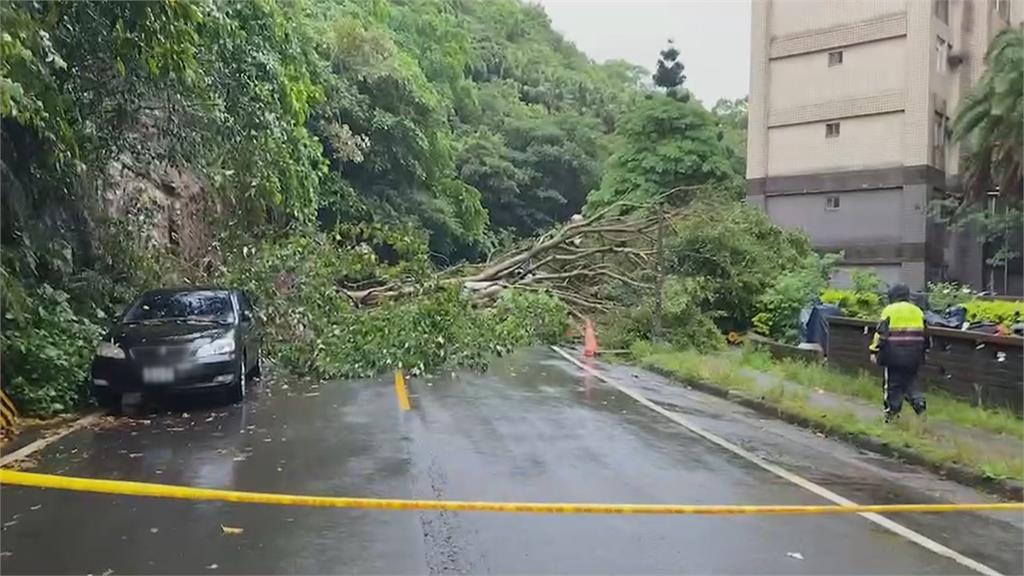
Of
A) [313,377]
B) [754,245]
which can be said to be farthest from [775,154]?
[313,377]

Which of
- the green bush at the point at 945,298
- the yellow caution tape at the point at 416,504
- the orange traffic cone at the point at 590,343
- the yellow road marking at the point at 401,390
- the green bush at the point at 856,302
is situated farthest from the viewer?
the orange traffic cone at the point at 590,343

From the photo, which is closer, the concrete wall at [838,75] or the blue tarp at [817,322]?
the blue tarp at [817,322]

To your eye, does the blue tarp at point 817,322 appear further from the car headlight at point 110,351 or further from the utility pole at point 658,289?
the car headlight at point 110,351

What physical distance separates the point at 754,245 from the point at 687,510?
703 inches

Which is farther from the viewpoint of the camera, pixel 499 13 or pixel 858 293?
pixel 499 13

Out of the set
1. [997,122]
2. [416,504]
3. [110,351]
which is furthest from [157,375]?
[997,122]

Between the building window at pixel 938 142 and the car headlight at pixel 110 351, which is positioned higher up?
the building window at pixel 938 142

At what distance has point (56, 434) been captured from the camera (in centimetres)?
1031

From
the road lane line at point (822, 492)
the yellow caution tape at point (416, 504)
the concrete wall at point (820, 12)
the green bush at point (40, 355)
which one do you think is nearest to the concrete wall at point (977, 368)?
the road lane line at point (822, 492)

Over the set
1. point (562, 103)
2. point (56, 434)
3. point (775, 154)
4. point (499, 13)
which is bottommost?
point (56, 434)

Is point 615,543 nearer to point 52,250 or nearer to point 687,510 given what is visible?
point 687,510

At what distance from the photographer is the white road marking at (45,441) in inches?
354

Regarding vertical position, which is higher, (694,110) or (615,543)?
(694,110)

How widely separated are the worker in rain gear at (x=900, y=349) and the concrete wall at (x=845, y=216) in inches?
960
